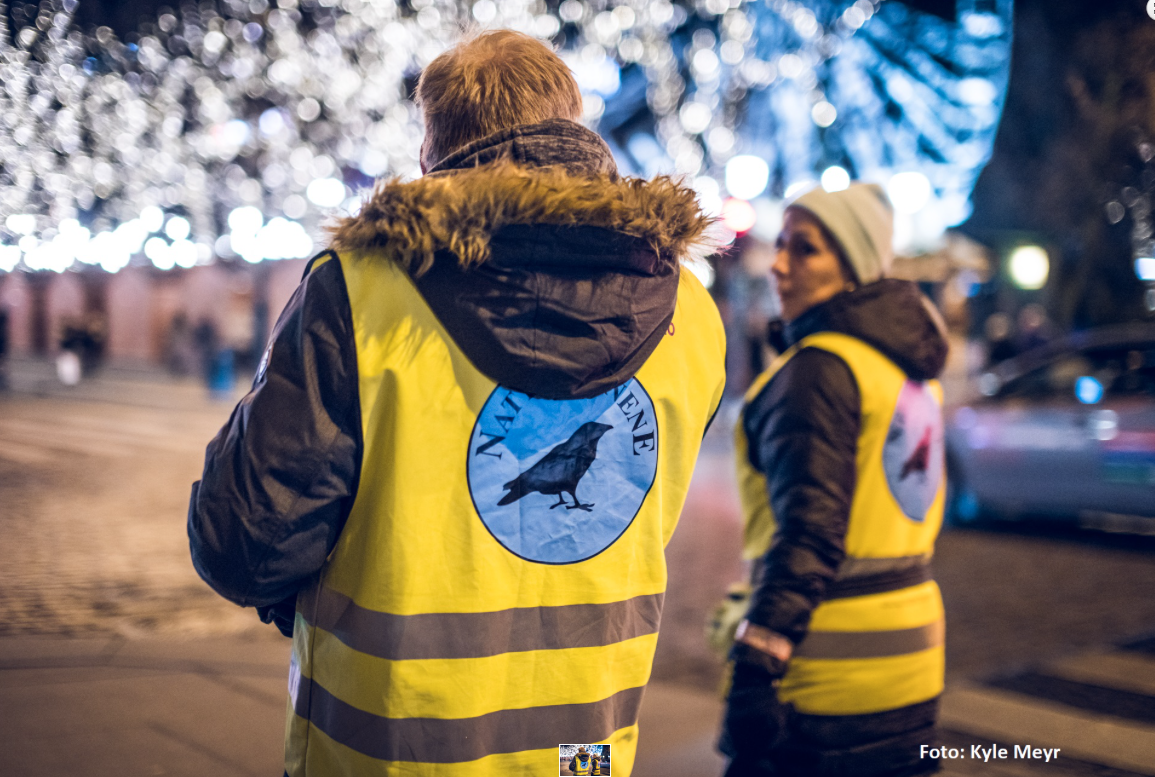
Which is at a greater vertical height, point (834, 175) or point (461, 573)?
point (834, 175)

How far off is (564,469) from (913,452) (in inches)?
46.0

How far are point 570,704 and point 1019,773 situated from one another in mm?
3332

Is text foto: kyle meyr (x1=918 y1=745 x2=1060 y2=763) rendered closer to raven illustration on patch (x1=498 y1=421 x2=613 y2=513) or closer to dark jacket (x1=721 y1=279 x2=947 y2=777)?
dark jacket (x1=721 y1=279 x2=947 y2=777)

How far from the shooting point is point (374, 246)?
4.26 ft

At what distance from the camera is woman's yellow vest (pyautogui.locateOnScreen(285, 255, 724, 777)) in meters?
1.28

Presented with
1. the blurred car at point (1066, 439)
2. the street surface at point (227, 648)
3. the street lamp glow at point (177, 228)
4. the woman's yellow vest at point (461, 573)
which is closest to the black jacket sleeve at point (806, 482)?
the woman's yellow vest at point (461, 573)

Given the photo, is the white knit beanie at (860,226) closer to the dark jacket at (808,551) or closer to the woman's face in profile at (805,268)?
the woman's face in profile at (805,268)

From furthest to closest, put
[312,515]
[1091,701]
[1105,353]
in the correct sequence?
[1105,353] < [1091,701] < [312,515]

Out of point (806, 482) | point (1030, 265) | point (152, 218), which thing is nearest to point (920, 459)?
point (806, 482)

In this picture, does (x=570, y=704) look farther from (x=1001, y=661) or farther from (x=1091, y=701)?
(x=1001, y=661)

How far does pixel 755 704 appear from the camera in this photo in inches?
77.1

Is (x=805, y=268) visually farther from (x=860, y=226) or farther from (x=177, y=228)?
(x=177, y=228)

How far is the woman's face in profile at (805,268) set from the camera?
7.77 ft

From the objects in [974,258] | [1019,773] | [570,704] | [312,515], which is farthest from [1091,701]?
[974,258]
